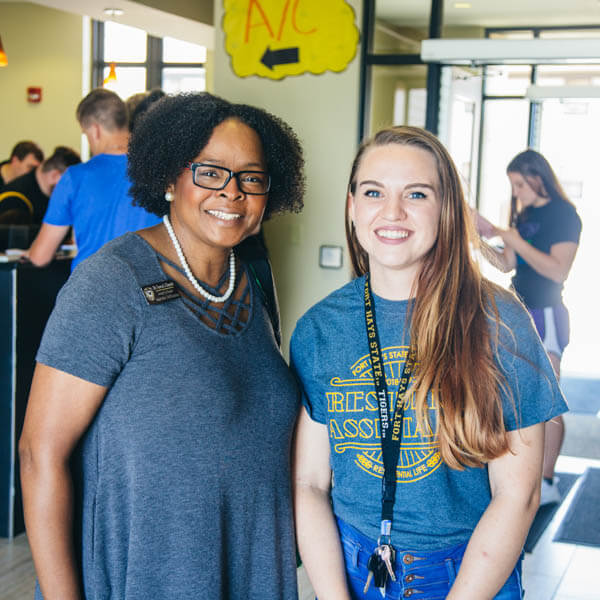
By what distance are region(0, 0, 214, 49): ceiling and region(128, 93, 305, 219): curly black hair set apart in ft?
14.2

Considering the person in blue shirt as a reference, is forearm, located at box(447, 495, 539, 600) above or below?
below

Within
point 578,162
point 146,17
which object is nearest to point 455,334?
point 146,17

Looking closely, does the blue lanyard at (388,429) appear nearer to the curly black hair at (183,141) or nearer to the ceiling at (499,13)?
the curly black hair at (183,141)

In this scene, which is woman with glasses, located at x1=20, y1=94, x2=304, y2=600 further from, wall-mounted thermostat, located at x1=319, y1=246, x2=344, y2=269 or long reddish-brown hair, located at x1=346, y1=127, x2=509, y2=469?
wall-mounted thermostat, located at x1=319, y1=246, x2=344, y2=269

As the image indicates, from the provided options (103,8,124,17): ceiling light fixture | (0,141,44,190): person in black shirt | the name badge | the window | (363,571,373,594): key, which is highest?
the window

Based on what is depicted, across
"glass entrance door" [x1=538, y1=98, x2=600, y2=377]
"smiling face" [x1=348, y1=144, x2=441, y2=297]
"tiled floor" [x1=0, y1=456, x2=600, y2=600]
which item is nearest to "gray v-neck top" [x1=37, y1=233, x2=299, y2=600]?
"smiling face" [x1=348, y1=144, x2=441, y2=297]

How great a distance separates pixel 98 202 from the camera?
11.1ft

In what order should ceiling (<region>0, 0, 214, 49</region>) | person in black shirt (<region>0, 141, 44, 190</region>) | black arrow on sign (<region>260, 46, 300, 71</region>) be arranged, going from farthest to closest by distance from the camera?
person in black shirt (<region>0, 141, 44, 190</region>)
ceiling (<region>0, 0, 214, 49</region>)
black arrow on sign (<region>260, 46, 300, 71</region>)

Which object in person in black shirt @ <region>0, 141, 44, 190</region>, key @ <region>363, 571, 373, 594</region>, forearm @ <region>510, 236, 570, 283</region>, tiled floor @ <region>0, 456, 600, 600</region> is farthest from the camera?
person in black shirt @ <region>0, 141, 44, 190</region>

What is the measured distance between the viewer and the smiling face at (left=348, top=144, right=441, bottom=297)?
4.75 ft

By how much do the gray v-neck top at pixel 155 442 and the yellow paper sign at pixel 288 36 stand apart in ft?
12.2

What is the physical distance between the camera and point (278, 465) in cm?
147

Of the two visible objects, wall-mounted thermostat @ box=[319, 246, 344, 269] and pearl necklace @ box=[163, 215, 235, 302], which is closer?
pearl necklace @ box=[163, 215, 235, 302]

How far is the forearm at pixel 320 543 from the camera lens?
58.2 inches
